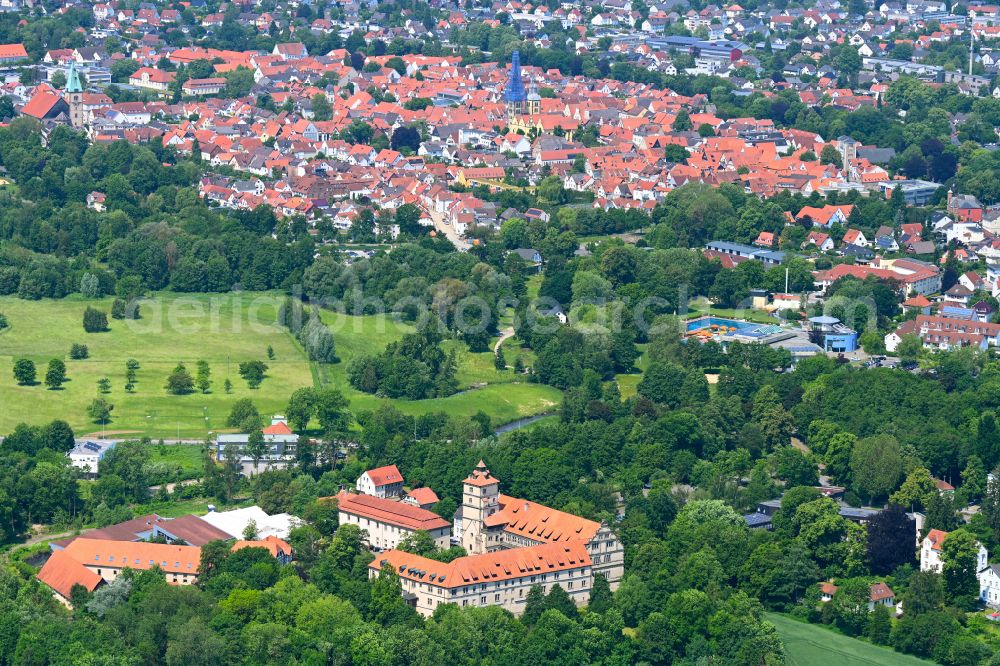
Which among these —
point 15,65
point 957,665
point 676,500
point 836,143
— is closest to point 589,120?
point 836,143

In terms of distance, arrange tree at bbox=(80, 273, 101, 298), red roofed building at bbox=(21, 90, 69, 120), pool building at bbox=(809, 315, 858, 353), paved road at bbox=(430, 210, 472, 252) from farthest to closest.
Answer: red roofed building at bbox=(21, 90, 69, 120), paved road at bbox=(430, 210, 472, 252), tree at bbox=(80, 273, 101, 298), pool building at bbox=(809, 315, 858, 353)

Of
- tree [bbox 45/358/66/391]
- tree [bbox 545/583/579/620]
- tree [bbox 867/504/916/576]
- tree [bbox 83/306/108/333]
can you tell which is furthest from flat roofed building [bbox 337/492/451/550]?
tree [bbox 83/306/108/333]

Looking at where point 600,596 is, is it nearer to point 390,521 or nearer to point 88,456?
point 390,521

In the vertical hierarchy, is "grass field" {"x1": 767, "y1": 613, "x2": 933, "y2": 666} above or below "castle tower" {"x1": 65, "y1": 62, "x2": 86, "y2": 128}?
above

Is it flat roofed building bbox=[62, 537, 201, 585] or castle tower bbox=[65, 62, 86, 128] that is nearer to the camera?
flat roofed building bbox=[62, 537, 201, 585]

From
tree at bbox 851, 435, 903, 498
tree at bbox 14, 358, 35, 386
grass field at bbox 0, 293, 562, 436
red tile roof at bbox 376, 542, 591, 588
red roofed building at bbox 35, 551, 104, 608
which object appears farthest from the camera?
tree at bbox 14, 358, 35, 386

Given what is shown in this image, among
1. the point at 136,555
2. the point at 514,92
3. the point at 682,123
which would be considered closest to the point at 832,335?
the point at 136,555

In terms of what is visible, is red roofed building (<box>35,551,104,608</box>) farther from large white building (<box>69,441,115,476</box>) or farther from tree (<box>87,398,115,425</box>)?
tree (<box>87,398,115,425</box>)

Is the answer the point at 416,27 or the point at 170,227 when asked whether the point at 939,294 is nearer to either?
the point at 170,227
